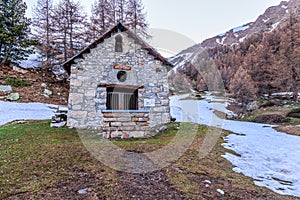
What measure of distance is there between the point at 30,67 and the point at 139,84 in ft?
53.7

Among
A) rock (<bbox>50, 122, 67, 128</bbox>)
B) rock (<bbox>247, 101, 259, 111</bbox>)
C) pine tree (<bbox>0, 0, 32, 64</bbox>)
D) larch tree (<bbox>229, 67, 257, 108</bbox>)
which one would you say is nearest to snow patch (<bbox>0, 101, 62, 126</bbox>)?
rock (<bbox>50, 122, 67, 128</bbox>)

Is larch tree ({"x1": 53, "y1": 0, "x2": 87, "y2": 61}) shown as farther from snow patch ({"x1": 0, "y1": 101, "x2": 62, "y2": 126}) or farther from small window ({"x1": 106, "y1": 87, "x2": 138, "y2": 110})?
small window ({"x1": 106, "y1": 87, "x2": 138, "y2": 110})

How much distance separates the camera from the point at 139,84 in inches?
384

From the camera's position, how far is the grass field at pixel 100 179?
3131 mm

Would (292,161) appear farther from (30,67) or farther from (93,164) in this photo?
(30,67)

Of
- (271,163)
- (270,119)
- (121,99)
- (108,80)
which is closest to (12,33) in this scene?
(108,80)

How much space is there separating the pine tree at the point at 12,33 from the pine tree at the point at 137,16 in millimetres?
10111

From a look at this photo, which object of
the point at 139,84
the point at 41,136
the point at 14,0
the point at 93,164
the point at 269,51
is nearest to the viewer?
the point at 93,164

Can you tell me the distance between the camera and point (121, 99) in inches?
403

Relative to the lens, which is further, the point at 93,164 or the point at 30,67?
the point at 30,67

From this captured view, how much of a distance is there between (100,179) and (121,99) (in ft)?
22.3

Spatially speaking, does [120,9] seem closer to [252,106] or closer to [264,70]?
[252,106]

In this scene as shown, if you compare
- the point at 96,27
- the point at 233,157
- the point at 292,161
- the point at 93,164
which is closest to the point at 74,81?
the point at 93,164

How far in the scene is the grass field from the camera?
3.13 metres
